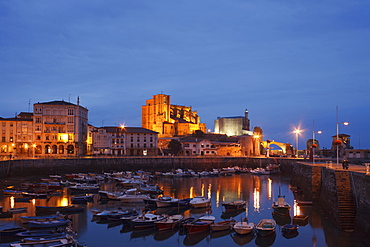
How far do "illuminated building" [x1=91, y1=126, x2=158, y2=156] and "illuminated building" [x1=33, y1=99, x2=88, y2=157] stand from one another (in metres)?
8.13

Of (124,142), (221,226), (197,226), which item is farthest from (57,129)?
(221,226)

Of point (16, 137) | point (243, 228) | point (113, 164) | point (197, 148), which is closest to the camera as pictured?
point (243, 228)

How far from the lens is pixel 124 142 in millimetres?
91938

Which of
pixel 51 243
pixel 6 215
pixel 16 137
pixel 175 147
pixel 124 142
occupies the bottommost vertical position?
pixel 6 215

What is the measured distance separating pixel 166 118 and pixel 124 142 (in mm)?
37811

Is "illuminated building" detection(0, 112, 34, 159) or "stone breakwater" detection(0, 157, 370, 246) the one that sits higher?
"illuminated building" detection(0, 112, 34, 159)

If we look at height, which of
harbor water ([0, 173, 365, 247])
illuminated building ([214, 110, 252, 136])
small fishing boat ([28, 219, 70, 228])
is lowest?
harbor water ([0, 173, 365, 247])

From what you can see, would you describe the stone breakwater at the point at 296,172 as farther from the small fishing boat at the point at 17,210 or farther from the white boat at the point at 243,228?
the small fishing boat at the point at 17,210

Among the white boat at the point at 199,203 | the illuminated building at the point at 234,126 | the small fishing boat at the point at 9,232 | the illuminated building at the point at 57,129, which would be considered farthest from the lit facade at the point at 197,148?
the small fishing boat at the point at 9,232

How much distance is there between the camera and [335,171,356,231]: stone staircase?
25.0 metres

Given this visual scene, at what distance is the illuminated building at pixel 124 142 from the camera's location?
91125 mm

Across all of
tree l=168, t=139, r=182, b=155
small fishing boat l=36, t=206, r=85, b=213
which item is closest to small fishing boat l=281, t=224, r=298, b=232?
small fishing boat l=36, t=206, r=85, b=213

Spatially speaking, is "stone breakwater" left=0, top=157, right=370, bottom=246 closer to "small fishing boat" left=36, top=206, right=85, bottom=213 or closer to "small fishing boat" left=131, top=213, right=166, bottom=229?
"small fishing boat" left=131, top=213, right=166, bottom=229

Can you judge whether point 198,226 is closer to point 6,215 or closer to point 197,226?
point 197,226
